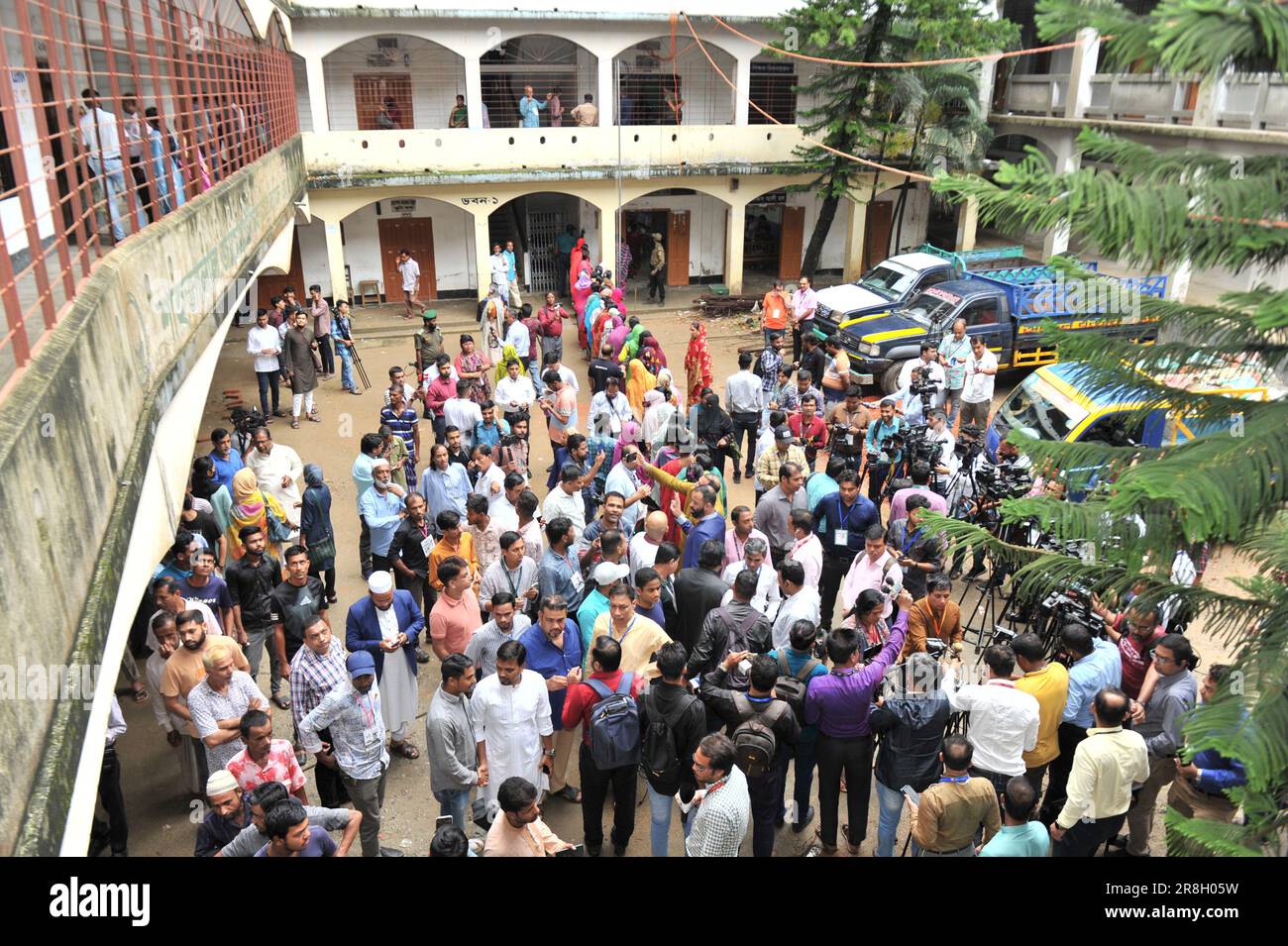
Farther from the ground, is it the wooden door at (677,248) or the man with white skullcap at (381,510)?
the wooden door at (677,248)

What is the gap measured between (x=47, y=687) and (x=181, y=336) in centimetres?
352

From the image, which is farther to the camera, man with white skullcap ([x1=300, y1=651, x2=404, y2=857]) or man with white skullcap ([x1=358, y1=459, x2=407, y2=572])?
man with white skullcap ([x1=358, y1=459, x2=407, y2=572])

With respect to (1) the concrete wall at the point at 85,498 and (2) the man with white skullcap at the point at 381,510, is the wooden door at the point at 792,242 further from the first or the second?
(1) the concrete wall at the point at 85,498

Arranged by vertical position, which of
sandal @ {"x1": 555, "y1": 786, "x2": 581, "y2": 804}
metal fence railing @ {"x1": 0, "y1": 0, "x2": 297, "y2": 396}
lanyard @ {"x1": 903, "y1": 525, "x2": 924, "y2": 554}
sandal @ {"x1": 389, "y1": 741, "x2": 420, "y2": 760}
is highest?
metal fence railing @ {"x1": 0, "y1": 0, "x2": 297, "y2": 396}

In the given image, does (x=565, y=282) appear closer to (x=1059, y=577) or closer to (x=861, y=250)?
(x=861, y=250)

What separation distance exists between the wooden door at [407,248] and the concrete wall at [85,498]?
51.0ft

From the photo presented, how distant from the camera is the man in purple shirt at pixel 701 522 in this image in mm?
6879

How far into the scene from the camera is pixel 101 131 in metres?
7.61

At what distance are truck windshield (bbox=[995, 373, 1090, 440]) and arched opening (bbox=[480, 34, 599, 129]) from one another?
13.3 meters

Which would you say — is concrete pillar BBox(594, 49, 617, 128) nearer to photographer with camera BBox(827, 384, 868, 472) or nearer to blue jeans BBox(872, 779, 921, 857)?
photographer with camera BBox(827, 384, 868, 472)

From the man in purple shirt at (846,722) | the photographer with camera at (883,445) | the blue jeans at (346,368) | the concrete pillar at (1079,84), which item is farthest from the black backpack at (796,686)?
the concrete pillar at (1079,84)

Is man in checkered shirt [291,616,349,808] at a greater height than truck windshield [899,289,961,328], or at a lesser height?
lesser

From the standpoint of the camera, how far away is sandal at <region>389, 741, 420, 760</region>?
654 centimetres

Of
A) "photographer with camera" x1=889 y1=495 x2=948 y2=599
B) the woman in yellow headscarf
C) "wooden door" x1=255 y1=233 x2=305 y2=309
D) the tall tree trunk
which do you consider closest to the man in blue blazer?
"photographer with camera" x1=889 y1=495 x2=948 y2=599
